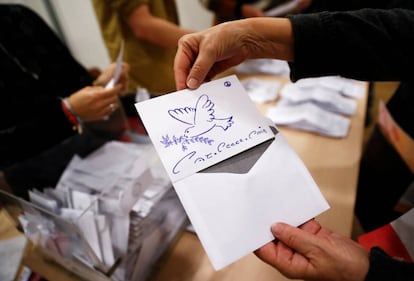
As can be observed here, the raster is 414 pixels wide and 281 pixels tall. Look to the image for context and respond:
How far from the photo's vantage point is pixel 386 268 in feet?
1.20

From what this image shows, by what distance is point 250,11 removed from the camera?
119cm

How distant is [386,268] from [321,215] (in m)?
0.22

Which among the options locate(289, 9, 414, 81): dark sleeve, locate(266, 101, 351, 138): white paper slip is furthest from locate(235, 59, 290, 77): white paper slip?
locate(289, 9, 414, 81): dark sleeve

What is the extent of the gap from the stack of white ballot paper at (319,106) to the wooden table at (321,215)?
0.03 m

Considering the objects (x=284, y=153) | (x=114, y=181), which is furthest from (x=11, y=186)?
(x=284, y=153)

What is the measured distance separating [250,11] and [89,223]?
42.1 inches

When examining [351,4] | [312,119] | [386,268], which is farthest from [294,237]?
[351,4]

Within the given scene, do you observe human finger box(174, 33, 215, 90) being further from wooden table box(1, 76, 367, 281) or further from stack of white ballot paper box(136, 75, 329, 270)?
wooden table box(1, 76, 367, 281)

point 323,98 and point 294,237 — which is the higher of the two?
point 294,237

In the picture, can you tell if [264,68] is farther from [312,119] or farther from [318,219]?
[318,219]

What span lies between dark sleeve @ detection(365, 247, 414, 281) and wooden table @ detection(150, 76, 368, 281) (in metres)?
0.17

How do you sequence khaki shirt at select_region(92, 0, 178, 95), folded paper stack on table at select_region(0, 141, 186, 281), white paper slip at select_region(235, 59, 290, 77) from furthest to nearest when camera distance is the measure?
white paper slip at select_region(235, 59, 290, 77)
khaki shirt at select_region(92, 0, 178, 95)
folded paper stack on table at select_region(0, 141, 186, 281)

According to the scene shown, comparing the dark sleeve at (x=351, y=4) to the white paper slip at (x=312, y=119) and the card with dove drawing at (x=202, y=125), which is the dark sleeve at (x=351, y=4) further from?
the card with dove drawing at (x=202, y=125)

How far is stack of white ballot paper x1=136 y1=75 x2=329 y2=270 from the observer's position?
0.38 meters
